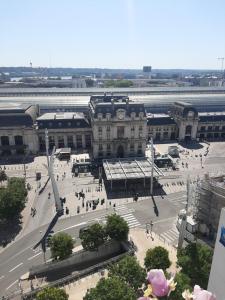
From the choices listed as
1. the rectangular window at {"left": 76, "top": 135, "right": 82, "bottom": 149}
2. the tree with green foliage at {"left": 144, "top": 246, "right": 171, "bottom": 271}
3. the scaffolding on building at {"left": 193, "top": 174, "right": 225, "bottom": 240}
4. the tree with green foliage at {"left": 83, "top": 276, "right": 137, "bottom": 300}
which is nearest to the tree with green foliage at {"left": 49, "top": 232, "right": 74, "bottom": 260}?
the tree with green foliage at {"left": 83, "top": 276, "right": 137, "bottom": 300}

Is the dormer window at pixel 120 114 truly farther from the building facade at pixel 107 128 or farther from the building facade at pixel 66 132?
the building facade at pixel 66 132

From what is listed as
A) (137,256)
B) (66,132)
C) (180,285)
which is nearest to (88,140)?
(66,132)

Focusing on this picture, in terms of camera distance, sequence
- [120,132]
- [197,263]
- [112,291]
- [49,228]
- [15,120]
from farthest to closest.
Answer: [15,120], [120,132], [49,228], [197,263], [112,291]

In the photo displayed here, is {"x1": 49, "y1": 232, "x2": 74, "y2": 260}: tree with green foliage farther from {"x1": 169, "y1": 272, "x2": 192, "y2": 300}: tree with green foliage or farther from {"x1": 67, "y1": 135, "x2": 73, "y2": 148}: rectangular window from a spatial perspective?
{"x1": 67, "y1": 135, "x2": 73, "y2": 148}: rectangular window

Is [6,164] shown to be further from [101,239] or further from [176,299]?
[176,299]

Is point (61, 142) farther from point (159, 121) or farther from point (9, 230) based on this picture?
point (9, 230)

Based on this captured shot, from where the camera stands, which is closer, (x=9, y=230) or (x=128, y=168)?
(x=9, y=230)

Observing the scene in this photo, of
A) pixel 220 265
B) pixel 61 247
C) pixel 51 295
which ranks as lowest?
pixel 61 247

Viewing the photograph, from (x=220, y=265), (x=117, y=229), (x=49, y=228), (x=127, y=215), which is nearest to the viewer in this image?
(x=220, y=265)
